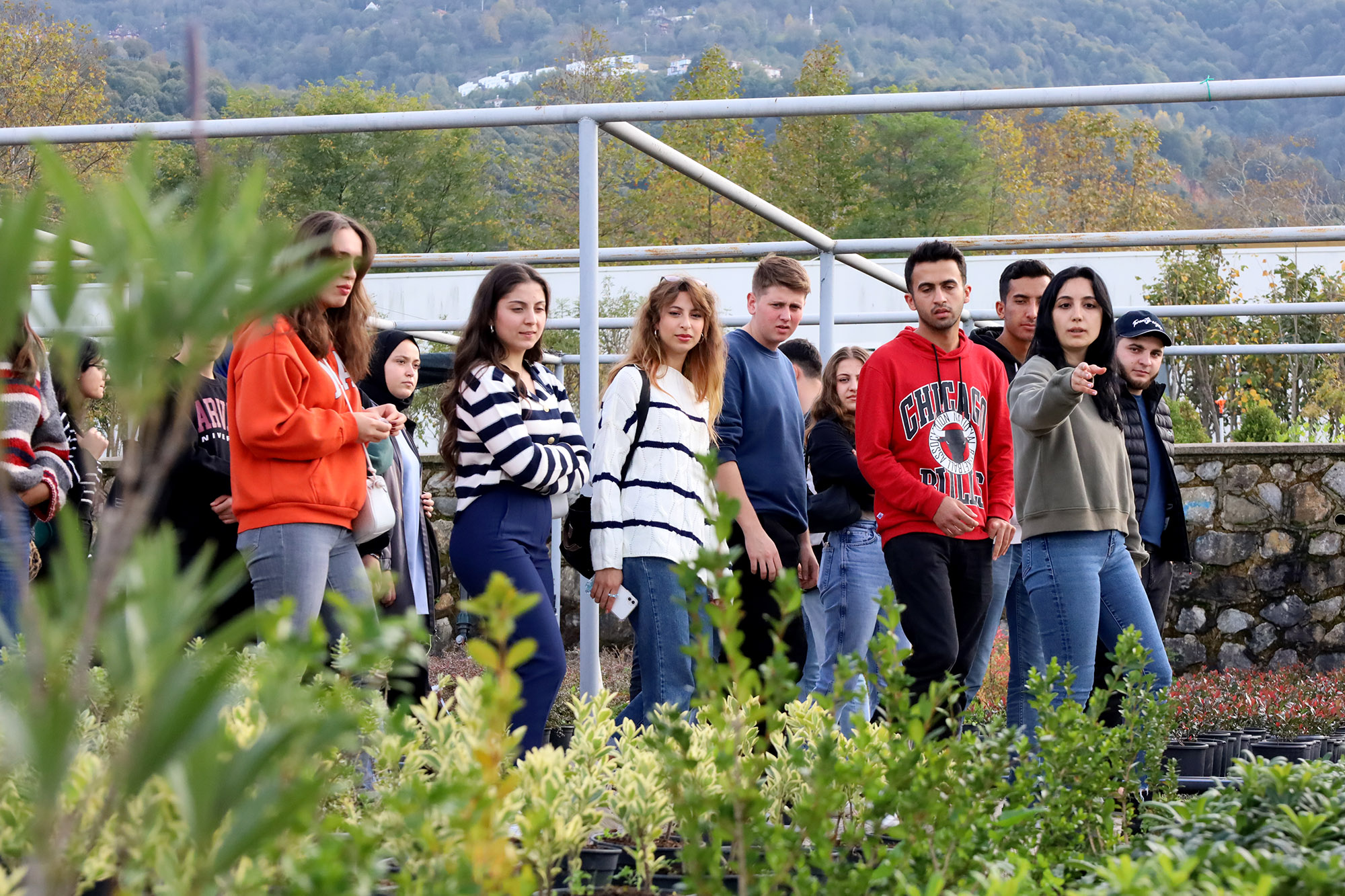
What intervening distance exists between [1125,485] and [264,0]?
328 feet

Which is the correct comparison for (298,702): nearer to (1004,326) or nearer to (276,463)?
(276,463)

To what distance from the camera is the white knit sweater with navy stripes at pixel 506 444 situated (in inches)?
149

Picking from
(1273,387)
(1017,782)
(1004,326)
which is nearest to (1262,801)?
(1017,782)

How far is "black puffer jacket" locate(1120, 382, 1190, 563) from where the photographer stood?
4637 mm

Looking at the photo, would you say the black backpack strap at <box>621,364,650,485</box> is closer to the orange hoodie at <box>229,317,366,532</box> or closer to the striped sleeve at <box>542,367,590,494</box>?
the striped sleeve at <box>542,367,590,494</box>

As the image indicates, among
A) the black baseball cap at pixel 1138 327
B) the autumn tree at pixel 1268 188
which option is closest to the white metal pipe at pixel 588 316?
the black baseball cap at pixel 1138 327

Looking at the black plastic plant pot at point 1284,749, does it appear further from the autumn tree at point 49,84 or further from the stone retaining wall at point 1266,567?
the autumn tree at point 49,84

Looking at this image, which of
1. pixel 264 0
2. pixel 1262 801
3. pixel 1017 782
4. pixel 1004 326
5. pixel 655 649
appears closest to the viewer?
pixel 1017 782

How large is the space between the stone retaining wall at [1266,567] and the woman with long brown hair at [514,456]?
5760 millimetres

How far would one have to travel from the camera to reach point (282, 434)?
3.37 m

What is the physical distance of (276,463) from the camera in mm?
3422

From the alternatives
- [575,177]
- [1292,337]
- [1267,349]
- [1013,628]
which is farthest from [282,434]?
[575,177]

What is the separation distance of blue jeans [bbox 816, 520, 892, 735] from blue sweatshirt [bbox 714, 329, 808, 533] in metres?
0.68

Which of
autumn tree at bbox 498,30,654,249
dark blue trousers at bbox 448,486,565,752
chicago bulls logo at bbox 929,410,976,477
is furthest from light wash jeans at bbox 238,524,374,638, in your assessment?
autumn tree at bbox 498,30,654,249
